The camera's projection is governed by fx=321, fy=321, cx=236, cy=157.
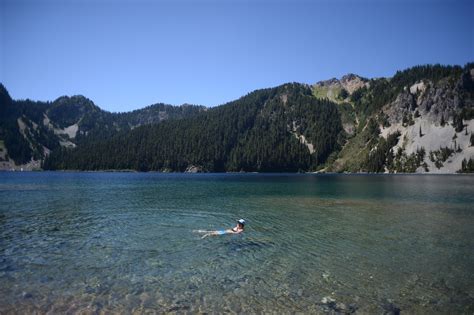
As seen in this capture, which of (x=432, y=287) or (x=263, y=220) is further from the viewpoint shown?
(x=263, y=220)

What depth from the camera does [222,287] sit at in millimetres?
17641

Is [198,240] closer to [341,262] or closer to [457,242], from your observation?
[341,262]

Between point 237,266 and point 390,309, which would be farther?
point 237,266

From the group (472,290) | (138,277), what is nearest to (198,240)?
(138,277)

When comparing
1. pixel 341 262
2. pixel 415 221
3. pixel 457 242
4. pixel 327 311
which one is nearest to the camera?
→ pixel 327 311

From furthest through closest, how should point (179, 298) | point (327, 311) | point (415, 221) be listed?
point (415, 221), point (179, 298), point (327, 311)

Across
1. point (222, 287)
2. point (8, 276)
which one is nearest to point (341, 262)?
point (222, 287)

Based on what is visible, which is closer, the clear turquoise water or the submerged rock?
the submerged rock

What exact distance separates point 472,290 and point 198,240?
19851mm

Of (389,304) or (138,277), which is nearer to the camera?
(389,304)

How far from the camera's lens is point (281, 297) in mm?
16344

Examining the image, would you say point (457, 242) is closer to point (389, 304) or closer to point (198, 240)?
point (389, 304)

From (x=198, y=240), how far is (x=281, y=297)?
1374 centimetres

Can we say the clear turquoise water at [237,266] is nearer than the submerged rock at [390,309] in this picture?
No
